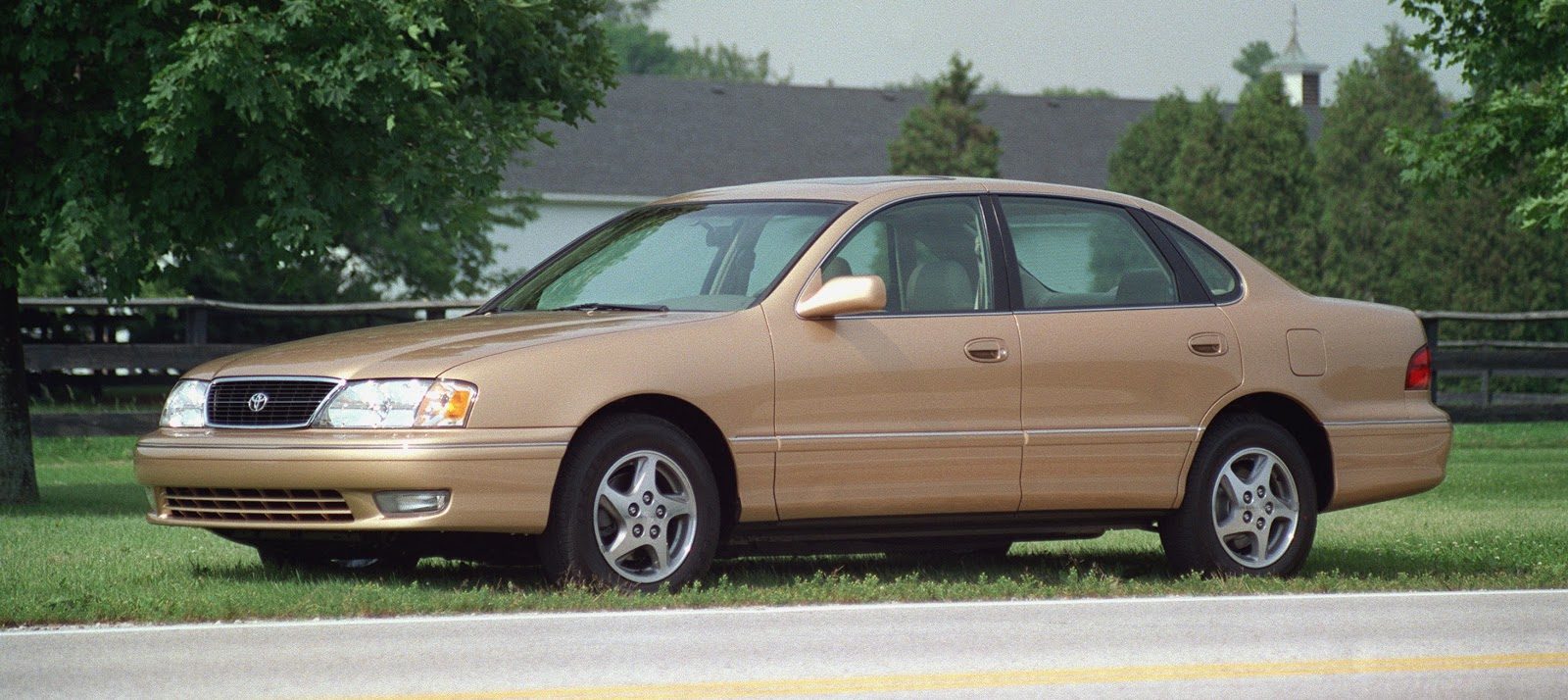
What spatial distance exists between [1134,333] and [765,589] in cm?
196

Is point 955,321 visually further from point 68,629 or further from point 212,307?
point 212,307

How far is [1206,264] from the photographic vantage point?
9.66 metres

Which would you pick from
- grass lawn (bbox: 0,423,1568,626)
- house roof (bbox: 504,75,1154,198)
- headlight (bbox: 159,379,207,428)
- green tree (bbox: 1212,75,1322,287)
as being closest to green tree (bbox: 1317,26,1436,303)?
green tree (bbox: 1212,75,1322,287)

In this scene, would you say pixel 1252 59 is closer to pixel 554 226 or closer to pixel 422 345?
pixel 554 226

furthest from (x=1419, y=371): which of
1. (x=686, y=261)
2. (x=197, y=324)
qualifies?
(x=197, y=324)

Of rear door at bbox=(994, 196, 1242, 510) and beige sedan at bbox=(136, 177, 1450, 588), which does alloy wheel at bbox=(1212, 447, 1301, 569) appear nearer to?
beige sedan at bbox=(136, 177, 1450, 588)

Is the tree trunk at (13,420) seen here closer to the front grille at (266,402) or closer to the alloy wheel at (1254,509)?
the front grille at (266,402)

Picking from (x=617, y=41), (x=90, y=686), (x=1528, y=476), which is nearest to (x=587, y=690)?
(x=90, y=686)

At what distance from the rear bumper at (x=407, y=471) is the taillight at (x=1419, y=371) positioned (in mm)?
4094

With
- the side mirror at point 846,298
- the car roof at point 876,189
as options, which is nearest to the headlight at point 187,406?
the car roof at point 876,189

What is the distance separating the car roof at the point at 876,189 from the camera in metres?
9.02

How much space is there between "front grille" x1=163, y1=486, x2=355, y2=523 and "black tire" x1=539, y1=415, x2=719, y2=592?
2.53ft

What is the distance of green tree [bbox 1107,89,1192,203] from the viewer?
43656 mm

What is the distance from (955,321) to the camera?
883 centimetres
